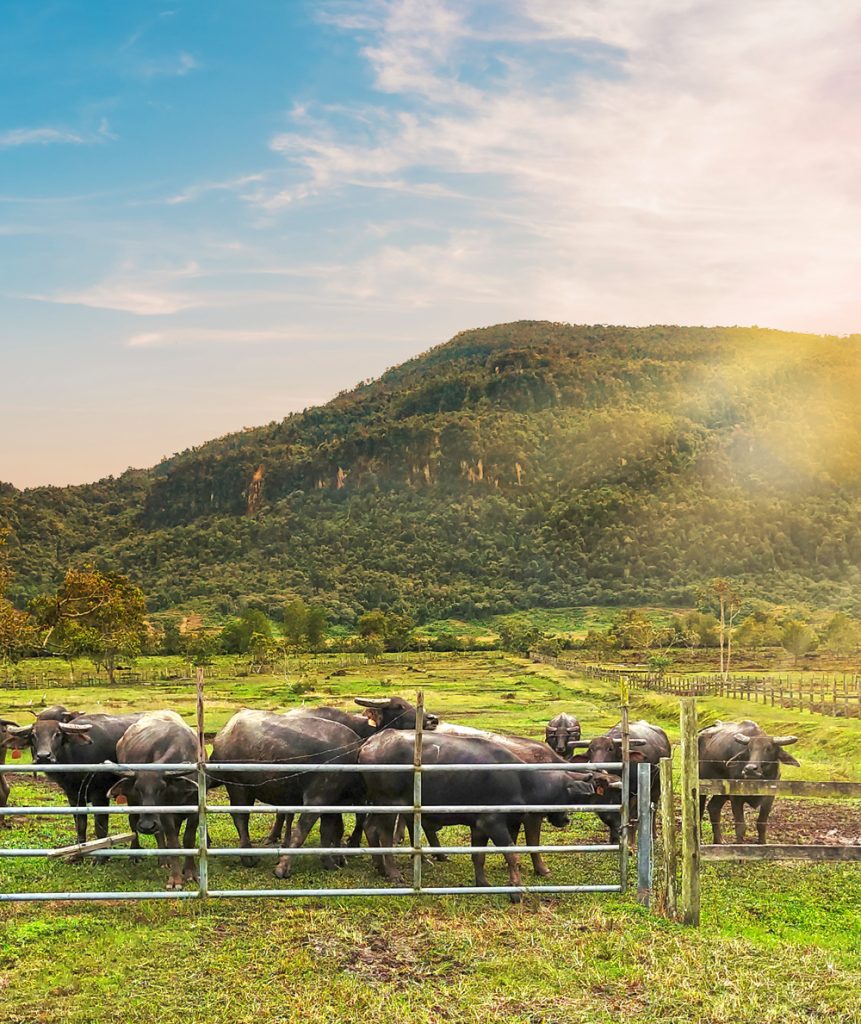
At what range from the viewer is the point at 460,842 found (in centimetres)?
1352

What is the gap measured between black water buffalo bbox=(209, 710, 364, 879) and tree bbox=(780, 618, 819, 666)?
82.3 metres

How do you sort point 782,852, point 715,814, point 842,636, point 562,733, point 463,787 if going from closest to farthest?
1. point 782,852
2. point 463,787
3. point 715,814
4. point 562,733
5. point 842,636

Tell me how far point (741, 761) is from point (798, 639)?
265 feet

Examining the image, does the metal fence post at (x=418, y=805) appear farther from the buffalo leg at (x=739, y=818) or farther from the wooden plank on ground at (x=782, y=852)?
the buffalo leg at (x=739, y=818)

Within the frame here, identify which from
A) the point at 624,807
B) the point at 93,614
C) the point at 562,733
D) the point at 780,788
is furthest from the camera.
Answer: the point at 93,614

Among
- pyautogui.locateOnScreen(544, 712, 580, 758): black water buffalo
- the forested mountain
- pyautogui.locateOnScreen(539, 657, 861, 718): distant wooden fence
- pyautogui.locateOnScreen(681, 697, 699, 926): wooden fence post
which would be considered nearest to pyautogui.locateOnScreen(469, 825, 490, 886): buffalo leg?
pyautogui.locateOnScreen(681, 697, 699, 926): wooden fence post

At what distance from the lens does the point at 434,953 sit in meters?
8.20

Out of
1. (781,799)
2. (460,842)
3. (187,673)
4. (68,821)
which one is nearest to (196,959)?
(460,842)

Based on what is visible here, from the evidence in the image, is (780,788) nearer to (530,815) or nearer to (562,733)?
(530,815)

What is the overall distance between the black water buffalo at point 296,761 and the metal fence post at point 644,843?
11.3ft

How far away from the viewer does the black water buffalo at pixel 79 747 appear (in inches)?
501

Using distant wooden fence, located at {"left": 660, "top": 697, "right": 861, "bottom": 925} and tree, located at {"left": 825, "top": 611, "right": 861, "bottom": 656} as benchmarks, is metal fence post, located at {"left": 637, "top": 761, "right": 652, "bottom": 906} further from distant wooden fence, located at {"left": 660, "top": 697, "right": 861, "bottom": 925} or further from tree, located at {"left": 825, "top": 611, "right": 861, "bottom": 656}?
tree, located at {"left": 825, "top": 611, "right": 861, "bottom": 656}

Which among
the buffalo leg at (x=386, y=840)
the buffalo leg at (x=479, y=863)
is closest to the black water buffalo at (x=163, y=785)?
the buffalo leg at (x=386, y=840)

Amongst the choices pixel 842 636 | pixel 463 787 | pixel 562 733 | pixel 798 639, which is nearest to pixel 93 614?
pixel 562 733
